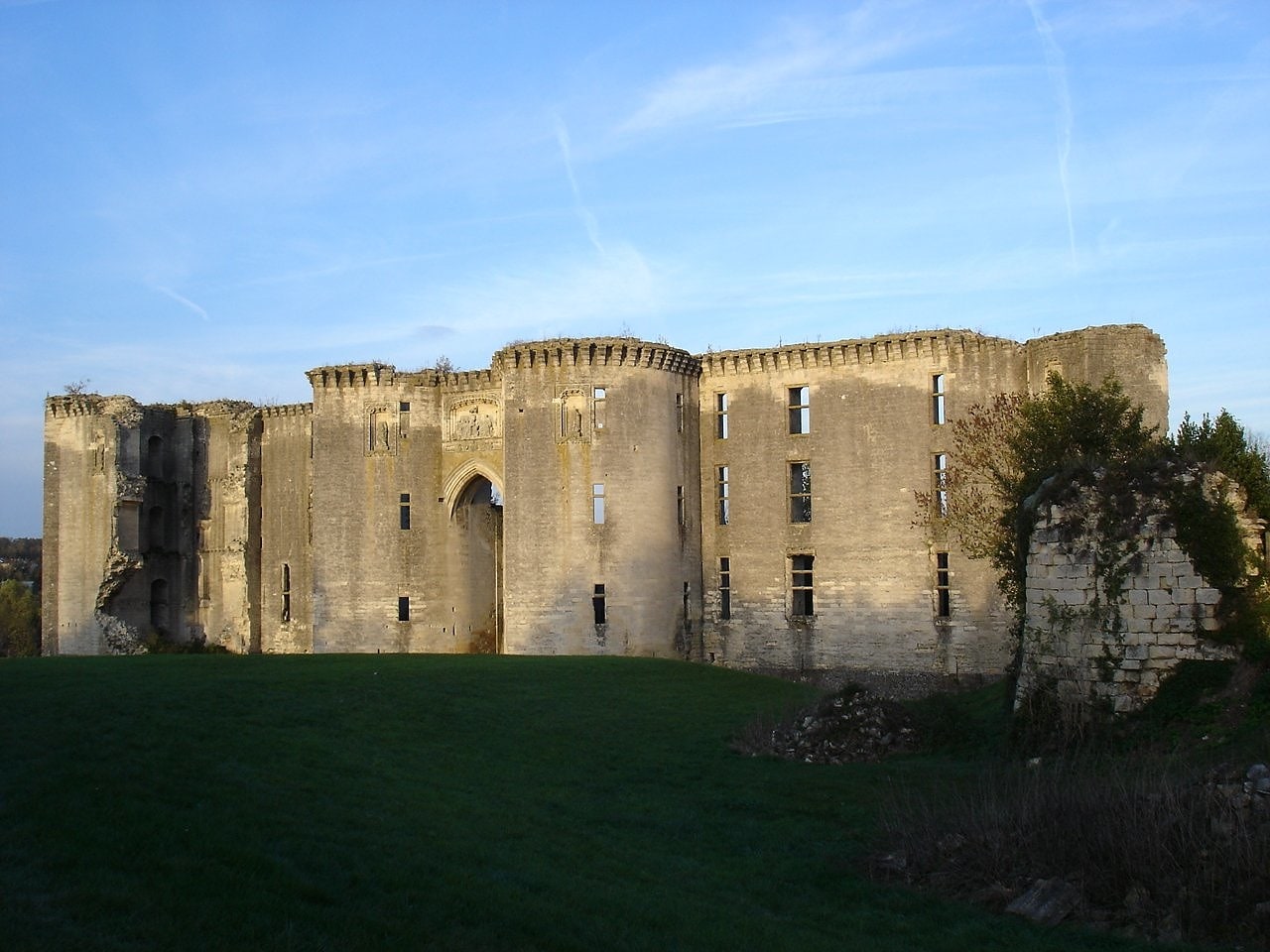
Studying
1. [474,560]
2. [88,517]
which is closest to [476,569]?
[474,560]

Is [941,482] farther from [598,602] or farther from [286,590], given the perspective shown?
[286,590]

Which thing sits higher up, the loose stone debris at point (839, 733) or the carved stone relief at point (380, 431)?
the carved stone relief at point (380, 431)

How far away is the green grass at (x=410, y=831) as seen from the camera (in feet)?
27.3

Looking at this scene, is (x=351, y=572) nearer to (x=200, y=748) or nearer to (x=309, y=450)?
(x=309, y=450)

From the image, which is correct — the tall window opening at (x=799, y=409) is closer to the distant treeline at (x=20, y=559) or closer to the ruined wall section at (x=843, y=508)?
the ruined wall section at (x=843, y=508)

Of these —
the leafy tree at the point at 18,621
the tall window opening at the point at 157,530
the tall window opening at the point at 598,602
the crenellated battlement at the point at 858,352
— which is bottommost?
the leafy tree at the point at 18,621

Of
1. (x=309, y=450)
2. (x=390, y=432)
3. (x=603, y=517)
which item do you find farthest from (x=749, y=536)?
(x=309, y=450)

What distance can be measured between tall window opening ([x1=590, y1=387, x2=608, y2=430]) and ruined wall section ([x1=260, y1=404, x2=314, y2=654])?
1320 centimetres

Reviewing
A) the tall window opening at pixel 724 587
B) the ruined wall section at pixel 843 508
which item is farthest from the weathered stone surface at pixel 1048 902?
the tall window opening at pixel 724 587

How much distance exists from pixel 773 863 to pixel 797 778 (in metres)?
4.55

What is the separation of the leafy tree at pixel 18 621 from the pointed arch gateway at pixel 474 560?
27422 mm

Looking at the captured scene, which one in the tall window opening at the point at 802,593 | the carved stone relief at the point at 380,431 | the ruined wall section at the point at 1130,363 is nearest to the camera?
the ruined wall section at the point at 1130,363

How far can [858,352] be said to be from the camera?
121 feet

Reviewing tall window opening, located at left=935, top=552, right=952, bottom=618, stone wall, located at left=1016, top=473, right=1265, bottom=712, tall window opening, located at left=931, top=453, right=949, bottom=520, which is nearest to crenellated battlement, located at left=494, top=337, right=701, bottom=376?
tall window opening, located at left=931, top=453, right=949, bottom=520
